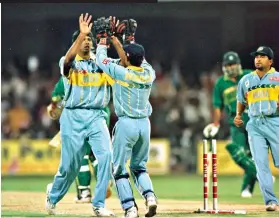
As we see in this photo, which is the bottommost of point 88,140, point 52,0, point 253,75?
point 88,140

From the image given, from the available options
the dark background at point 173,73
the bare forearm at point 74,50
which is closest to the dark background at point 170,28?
the dark background at point 173,73

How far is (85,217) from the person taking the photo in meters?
8.65

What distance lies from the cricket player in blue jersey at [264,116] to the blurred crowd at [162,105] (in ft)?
20.8

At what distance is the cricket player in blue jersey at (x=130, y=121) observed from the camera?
8367mm

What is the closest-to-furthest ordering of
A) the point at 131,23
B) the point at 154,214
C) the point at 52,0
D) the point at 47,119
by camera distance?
A: the point at 154,214 < the point at 131,23 < the point at 52,0 < the point at 47,119

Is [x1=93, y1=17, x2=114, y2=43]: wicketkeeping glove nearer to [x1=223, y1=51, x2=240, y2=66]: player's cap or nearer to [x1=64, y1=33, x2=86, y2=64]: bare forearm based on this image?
[x1=64, y1=33, x2=86, y2=64]: bare forearm

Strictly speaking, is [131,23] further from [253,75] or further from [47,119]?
[47,119]

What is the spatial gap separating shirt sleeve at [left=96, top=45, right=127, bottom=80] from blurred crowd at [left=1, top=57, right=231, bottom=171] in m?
7.03

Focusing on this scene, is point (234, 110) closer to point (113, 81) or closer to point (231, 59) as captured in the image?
point (231, 59)

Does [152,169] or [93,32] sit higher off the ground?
[93,32]

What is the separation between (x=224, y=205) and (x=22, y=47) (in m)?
6.16

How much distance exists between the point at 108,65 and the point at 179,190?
4.17 metres

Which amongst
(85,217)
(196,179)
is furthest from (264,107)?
(196,179)

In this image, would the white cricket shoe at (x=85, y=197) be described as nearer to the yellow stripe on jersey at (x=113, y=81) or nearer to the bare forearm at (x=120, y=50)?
the yellow stripe on jersey at (x=113, y=81)
